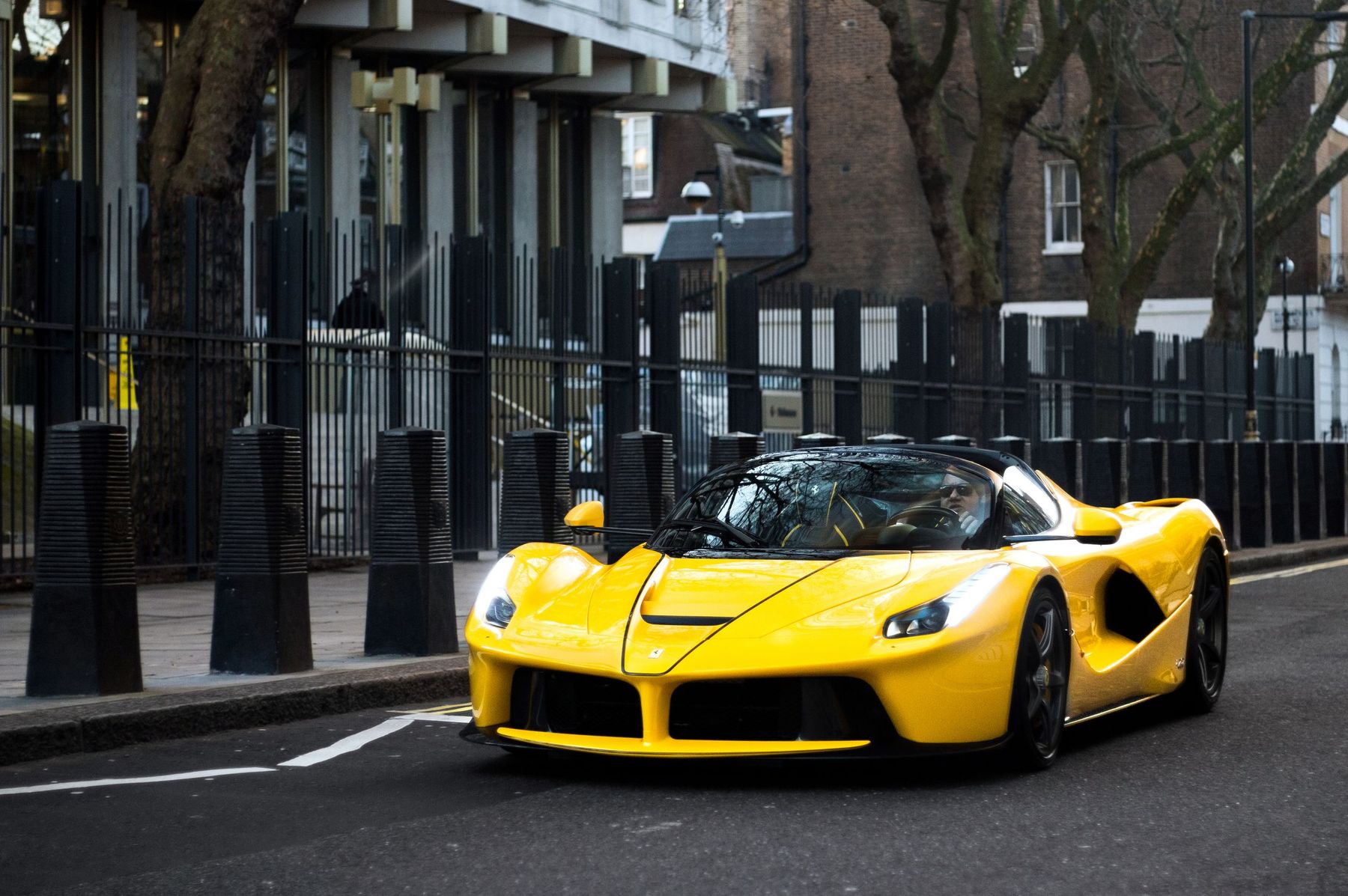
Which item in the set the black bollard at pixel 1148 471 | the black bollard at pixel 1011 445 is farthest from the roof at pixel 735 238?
the black bollard at pixel 1011 445

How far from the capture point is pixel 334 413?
1566 centimetres

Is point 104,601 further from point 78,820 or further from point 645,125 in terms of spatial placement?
point 645,125

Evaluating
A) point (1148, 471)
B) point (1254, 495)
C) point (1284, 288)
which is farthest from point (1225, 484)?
point (1284, 288)

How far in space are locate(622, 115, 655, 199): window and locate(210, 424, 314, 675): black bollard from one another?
53.1 meters

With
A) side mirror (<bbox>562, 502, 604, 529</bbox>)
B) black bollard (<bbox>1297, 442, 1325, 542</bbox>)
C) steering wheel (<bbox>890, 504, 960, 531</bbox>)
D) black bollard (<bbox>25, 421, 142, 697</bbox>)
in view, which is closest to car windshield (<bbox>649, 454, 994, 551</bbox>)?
steering wheel (<bbox>890, 504, 960, 531</bbox>)

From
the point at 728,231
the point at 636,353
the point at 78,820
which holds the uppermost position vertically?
the point at 728,231

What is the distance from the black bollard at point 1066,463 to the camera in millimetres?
18203

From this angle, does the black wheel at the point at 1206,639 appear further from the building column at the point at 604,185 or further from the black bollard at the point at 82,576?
the building column at the point at 604,185

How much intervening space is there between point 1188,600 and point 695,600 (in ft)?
9.05

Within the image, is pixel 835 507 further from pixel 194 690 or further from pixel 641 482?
pixel 641 482

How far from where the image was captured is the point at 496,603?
22.9 feet

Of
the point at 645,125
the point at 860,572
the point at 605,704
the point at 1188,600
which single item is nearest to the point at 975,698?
the point at 860,572

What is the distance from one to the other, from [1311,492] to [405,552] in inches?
644

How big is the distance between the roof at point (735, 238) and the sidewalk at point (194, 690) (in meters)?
40.7
